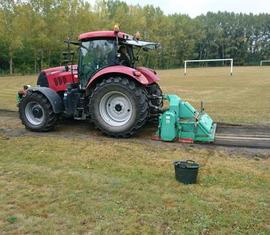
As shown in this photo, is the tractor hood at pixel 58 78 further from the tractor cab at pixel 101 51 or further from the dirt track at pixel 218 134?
the dirt track at pixel 218 134

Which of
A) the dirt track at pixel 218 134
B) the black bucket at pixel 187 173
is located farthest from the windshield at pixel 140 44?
the black bucket at pixel 187 173

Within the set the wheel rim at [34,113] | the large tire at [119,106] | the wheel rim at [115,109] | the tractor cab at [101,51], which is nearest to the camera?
the large tire at [119,106]

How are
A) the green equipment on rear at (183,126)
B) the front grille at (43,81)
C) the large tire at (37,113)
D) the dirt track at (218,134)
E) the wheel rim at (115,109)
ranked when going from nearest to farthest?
the dirt track at (218,134), the green equipment on rear at (183,126), the wheel rim at (115,109), the large tire at (37,113), the front grille at (43,81)

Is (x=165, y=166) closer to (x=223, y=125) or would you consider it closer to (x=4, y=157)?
(x=4, y=157)

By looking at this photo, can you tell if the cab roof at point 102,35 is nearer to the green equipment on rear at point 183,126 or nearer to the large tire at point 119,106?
the large tire at point 119,106

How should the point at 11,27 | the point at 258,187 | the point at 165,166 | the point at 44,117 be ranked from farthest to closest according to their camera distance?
the point at 11,27 < the point at 44,117 < the point at 165,166 < the point at 258,187

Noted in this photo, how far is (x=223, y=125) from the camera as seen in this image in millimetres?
9727

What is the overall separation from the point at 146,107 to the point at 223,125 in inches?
103

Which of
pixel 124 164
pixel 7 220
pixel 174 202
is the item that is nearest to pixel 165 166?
pixel 124 164

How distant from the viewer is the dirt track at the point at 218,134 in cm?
752

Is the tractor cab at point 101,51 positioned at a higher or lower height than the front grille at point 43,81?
higher

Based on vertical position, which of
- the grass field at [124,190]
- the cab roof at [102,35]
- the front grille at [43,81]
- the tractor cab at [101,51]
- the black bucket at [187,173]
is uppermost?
the cab roof at [102,35]

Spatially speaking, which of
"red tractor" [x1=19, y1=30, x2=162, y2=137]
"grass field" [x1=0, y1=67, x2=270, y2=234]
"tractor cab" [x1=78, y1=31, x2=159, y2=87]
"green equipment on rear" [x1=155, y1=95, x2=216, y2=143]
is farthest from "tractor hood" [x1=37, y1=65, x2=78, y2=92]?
"green equipment on rear" [x1=155, y1=95, x2=216, y2=143]

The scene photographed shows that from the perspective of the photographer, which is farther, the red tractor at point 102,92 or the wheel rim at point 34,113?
the wheel rim at point 34,113
